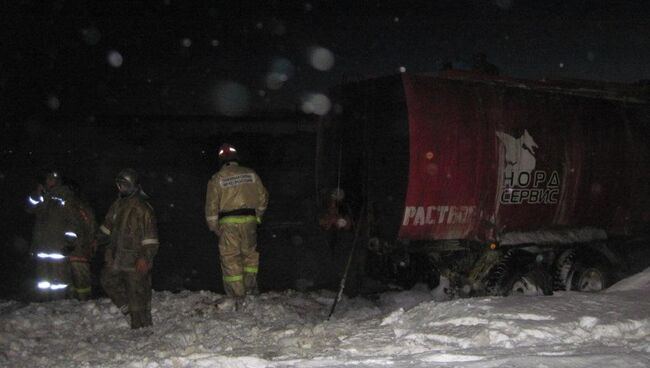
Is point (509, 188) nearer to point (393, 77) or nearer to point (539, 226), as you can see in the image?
point (539, 226)

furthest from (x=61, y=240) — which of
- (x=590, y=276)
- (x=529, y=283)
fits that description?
(x=590, y=276)

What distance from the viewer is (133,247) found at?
6.94m

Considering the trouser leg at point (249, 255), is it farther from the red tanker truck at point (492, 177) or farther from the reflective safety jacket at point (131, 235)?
the red tanker truck at point (492, 177)

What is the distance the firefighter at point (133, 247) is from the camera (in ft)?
22.7

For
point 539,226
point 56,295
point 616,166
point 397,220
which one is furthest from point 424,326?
point 616,166

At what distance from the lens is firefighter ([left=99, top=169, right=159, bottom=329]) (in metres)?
6.93

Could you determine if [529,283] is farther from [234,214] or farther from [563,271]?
[234,214]

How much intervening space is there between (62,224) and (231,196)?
2.33m

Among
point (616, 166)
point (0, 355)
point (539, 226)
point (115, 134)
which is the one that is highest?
point (115, 134)

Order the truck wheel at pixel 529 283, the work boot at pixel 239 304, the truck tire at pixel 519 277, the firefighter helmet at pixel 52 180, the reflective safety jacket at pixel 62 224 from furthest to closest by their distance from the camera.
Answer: the truck wheel at pixel 529 283 → the truck tire at pixel 519 277 → the firefighter helmet at pixel 52 180 → the reflective safety jacket at pixel 62 224 → the work boot at pixel 239 304

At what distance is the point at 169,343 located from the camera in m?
6.13

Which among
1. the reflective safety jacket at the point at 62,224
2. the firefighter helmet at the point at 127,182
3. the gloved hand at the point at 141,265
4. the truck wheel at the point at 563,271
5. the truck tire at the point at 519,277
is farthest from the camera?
the truck wheel at the point at 563,271

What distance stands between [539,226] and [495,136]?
1591 mm

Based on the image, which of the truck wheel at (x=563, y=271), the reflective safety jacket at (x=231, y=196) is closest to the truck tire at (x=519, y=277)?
the truck wheel at (x=563, y=271)
